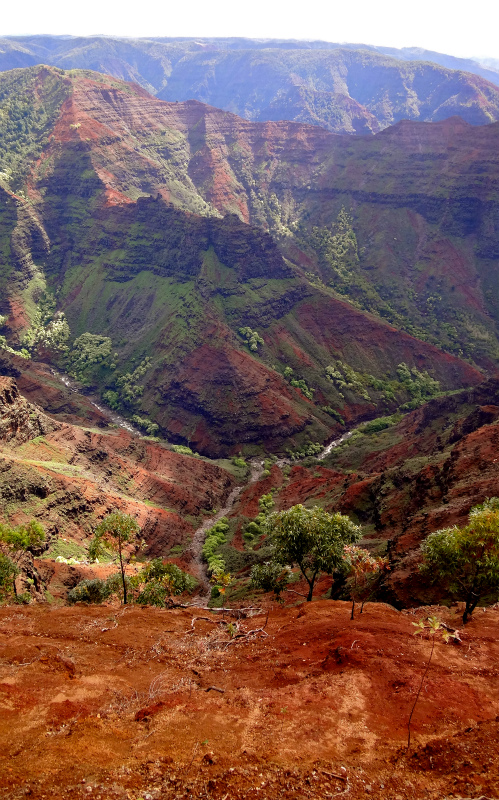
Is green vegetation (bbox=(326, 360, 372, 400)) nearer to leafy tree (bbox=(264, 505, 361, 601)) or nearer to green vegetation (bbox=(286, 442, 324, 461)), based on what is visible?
green vegetation (bbox=(286, 442, 324, 461))

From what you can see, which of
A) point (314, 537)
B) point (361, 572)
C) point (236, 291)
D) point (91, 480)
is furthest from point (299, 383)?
point (361, 572)

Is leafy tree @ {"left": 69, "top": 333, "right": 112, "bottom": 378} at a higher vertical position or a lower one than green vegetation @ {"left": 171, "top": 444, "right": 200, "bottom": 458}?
higher

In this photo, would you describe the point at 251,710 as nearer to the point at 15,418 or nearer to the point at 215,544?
the point at 215,544

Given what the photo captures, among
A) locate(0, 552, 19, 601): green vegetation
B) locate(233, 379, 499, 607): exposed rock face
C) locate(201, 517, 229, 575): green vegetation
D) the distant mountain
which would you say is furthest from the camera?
the distant mountain

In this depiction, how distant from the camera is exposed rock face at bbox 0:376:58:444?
76.4 m

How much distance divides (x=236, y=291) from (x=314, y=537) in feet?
381

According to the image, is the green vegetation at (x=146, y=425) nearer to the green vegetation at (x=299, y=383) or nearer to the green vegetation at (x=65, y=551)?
the green vegetation at (x=299, y=383)

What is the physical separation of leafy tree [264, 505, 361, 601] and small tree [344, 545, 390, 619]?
1.36 m

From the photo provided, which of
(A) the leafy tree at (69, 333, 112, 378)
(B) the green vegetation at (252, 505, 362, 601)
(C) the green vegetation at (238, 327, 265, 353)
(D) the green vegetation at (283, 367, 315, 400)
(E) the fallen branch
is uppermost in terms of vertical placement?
(E) the fallen branch

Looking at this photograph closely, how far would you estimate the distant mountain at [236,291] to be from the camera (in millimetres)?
128750

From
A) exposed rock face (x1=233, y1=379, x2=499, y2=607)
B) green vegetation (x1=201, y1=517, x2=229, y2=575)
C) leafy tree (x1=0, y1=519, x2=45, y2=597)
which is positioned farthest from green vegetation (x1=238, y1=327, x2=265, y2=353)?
leafy tree (x1=0, y1=519, x2=45, y2=597)

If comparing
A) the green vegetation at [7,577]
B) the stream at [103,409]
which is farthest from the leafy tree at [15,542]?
the stream at [103,409]

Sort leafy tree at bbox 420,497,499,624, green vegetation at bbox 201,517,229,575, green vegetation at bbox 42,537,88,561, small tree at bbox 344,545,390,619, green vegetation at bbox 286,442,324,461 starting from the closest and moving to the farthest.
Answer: leafy tree at bbox 420,497,499,624 → small tree at bbox 344,545,390,619 → green vegetation at bbox 42,537,88,561 → green vegetation at bbox 201,517,229,575 → green vegetation at bbox 286,442,324,461

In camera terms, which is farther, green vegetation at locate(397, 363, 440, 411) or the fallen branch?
green vegetation at locate(397, 363, 440, 411)
